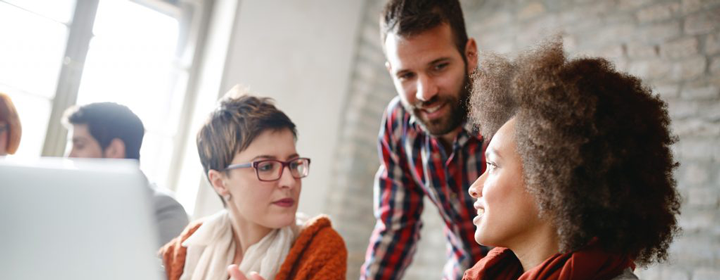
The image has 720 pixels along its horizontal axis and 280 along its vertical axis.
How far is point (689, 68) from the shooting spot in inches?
113

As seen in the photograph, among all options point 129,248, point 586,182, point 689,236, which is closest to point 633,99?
point 586,182

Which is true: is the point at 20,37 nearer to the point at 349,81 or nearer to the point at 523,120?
the point at 349,81

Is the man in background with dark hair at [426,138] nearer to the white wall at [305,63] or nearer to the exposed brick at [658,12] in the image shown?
the white wall at [305,63]

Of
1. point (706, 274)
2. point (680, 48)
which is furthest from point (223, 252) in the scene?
point (680, 48)

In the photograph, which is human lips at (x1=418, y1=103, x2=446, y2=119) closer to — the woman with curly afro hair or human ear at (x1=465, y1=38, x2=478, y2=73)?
human ear at (x1=465, y1=38, x2=478, y2=73)

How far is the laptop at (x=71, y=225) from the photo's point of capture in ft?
1.52

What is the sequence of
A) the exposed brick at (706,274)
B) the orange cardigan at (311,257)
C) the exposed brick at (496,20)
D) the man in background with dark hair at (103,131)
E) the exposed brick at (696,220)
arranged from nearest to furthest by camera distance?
the orange cardigan at (311,257) < the man in background with dark hair at (103,131) < the exposed brick at (706,274) < the exposed brick at (696,220) < the exposed brick at (496,20)

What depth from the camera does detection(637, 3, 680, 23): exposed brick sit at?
3.02 meters

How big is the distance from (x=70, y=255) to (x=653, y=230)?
1.03 metres

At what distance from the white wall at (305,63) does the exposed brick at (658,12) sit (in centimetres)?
180

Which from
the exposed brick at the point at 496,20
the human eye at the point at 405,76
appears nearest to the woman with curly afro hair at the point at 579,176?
the human eye at the point at 405,76

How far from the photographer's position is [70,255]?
1.54 ft

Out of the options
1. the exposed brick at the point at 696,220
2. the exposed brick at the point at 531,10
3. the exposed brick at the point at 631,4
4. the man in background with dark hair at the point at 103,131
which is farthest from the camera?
the exposed brick at the point at 531,10

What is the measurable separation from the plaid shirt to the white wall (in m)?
1.31
